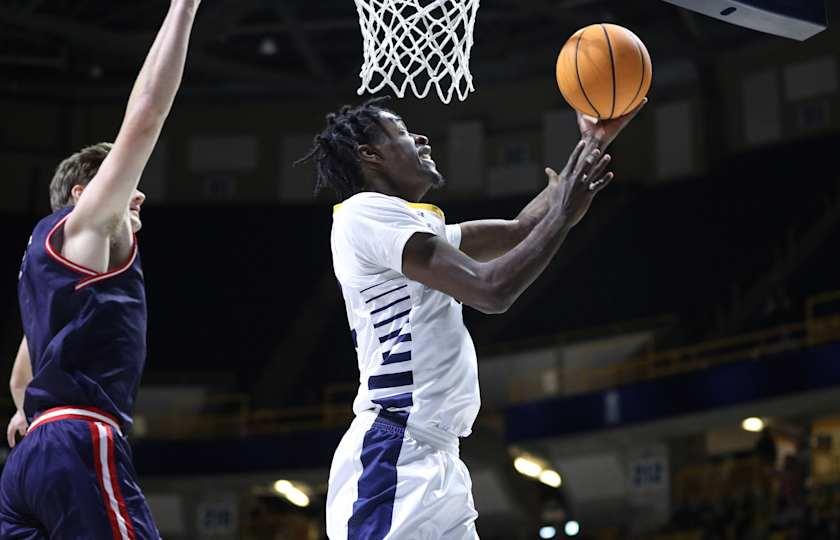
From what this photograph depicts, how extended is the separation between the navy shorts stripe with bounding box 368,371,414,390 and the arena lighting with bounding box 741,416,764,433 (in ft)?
39.9

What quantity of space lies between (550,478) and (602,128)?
45.9 ft

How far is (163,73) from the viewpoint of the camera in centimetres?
308

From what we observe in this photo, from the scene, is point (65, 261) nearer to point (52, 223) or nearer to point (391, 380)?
point (52, 223)

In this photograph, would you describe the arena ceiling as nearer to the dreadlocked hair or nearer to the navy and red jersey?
the dreadlocked hair

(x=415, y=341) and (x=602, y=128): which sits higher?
(x=602, y=128)

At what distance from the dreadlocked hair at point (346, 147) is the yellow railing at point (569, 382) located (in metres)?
11.1

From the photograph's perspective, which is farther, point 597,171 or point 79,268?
point 597,171

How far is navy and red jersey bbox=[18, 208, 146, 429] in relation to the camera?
313cm

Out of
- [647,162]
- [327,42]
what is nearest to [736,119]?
[647,162]

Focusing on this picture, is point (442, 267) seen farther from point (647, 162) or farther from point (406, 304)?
point (647, 162)

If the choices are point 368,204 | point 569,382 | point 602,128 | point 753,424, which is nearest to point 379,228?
point 368,204

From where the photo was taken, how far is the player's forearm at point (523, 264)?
3.22 meters

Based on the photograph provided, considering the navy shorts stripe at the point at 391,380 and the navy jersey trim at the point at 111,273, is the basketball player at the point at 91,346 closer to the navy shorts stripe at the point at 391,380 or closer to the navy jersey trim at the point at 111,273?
the navy jersey trim at the point at 111,273

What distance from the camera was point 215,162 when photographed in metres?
21.3
